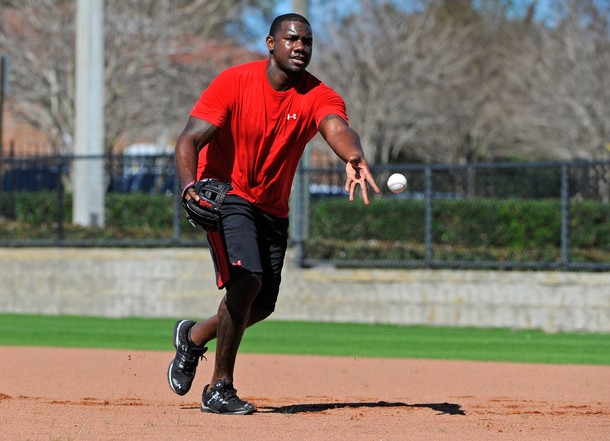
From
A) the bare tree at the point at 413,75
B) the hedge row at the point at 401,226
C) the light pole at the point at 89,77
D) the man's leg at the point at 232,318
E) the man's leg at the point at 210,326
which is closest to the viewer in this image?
the man's leg at the point at 232,318

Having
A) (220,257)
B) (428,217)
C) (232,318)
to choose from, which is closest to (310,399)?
(232,318)

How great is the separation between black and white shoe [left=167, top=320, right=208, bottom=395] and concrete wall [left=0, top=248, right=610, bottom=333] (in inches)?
332

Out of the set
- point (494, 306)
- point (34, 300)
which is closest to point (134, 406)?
point (494, 306)

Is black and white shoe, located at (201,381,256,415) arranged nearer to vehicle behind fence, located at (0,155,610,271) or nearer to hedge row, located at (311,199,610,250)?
vehicle behind fence, located at (0,155,610,271)

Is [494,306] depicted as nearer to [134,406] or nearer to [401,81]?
[134,406]

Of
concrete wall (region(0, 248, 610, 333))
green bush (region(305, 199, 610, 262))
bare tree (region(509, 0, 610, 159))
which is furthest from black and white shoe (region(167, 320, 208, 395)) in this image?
bare tree (region(509, 0, 610, 159))

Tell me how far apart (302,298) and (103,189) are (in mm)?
4295

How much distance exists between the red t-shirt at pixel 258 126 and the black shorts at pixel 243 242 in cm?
9

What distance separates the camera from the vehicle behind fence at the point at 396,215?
654 inches

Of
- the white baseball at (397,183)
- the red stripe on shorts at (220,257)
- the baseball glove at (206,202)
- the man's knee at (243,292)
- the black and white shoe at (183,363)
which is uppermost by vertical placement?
the white baseball at (397,183)

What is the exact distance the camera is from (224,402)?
7.61 m

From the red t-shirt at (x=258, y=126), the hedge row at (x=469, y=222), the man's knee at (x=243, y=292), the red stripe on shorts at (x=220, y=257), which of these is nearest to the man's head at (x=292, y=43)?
the red t-shirt at (x=258, y=126)

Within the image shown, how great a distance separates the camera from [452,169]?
55.5 feet

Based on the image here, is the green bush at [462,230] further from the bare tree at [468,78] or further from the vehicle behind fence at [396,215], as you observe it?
the bare tree at [468,78]
